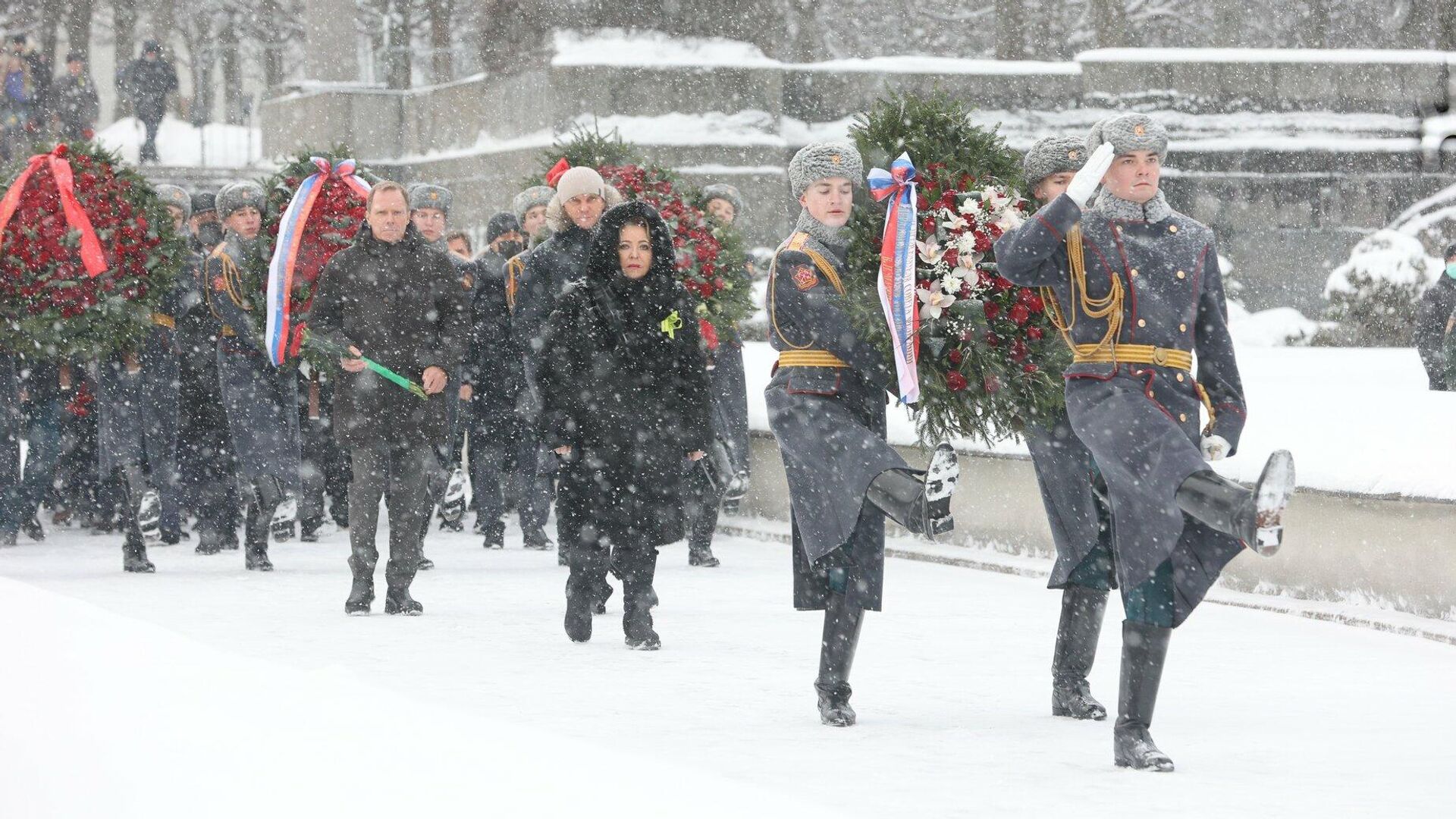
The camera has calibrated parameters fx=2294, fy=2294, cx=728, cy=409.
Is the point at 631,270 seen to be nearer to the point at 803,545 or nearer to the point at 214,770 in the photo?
the point at 803,545

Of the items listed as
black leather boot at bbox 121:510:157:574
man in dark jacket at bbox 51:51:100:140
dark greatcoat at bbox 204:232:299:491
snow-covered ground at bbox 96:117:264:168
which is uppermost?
man in dark jacket at bbox 51:51:100:140

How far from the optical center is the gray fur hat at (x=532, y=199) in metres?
14.0

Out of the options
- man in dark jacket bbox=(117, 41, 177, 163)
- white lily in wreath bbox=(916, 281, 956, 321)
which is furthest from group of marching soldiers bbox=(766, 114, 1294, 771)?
man in dark jacket bbox=(117, 41, 177, 163)

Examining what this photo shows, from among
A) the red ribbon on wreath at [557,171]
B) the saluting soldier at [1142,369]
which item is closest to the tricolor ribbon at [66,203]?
the red ribbon on wreath at [557,171]

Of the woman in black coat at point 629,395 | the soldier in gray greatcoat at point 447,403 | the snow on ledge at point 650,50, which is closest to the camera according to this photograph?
the woman in black coat at point 629,395

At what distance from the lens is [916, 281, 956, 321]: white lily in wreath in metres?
8.30

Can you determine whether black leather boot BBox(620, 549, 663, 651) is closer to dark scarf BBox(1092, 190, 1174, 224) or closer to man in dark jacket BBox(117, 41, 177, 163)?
dark scarf BBox(1092, 190, 1174, 224)

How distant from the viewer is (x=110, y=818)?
5.79m

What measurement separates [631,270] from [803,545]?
2330 mm

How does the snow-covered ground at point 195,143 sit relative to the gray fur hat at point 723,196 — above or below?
above

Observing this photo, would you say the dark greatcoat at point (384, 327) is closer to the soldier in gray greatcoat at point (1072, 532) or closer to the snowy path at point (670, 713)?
the snowy path at point (670, 713)

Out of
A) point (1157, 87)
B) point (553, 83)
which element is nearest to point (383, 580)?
point (553, 83)

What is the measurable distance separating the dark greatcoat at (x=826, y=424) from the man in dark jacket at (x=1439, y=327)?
27.2 feet

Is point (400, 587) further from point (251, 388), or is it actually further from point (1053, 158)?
point (1053, 158)
